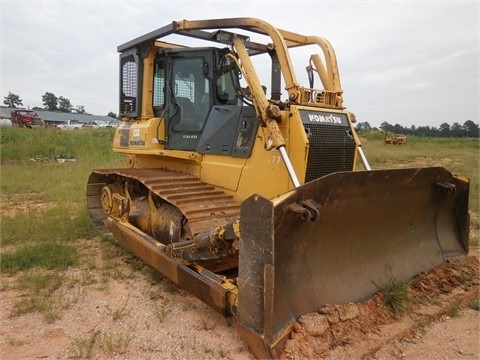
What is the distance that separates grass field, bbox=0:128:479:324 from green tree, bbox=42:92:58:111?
66.6 m

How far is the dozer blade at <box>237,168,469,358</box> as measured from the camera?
2.76 m

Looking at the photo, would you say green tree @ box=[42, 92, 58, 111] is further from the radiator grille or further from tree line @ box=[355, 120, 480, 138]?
the radiator grille

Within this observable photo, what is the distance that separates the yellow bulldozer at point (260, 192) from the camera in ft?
9.41

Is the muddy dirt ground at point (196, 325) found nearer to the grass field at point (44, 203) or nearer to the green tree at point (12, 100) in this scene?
the grass field at point (44, 203)

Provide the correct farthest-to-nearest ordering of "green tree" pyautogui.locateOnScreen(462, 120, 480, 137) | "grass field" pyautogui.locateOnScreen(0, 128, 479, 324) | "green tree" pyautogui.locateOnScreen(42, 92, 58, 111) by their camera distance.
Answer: "green tree" pyautogui.locateOnScreen(42, 92, 58, 111) < "green tree" pyautogui.locateOnScreen(462, 120, 480, 137) < "grass field" pyautogui.locateOnScreen(0, 128, 479, 324)

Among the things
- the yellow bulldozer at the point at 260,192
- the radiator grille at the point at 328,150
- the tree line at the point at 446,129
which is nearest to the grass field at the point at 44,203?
the yellow bulldozer at the point at 260,192

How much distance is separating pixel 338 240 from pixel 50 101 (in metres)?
87.8

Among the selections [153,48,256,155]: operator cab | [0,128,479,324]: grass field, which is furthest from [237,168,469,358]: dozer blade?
[0,128,479,324]: grass field

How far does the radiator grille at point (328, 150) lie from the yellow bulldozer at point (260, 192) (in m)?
0.02

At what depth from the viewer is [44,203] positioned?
28.3 ft

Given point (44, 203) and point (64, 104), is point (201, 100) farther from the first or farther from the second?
point (64, 104)

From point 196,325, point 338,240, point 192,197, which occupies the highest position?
point 192,197

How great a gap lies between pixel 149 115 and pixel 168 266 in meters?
2.47

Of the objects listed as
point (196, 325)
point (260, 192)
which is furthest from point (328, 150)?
point (196, 325)
